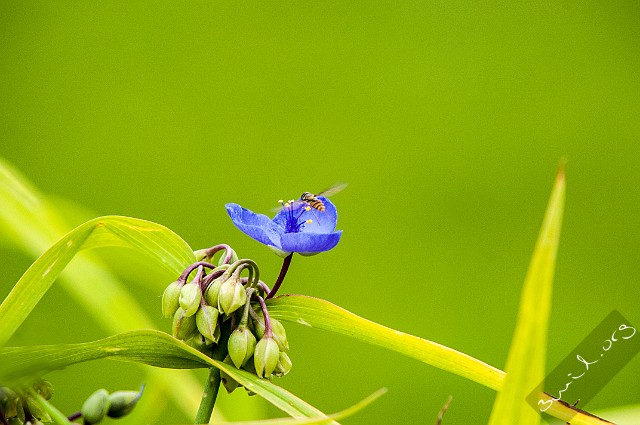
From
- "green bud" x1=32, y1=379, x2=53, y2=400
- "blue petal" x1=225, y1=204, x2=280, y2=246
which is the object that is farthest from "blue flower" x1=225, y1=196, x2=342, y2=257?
"green bud" x1=32, y1=379, x2=53, y2=400

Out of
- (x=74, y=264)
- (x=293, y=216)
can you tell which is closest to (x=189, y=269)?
(x=293, y=216)

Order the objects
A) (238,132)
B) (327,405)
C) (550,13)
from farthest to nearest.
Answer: (550,13) → (238,132) → (327,405)

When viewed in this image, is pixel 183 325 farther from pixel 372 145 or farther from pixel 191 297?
pixel 372 145

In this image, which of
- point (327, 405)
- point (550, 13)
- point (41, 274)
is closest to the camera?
point (41, 274)

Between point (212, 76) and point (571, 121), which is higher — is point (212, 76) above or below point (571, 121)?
below

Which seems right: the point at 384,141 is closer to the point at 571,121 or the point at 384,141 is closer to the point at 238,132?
the point at 238,132

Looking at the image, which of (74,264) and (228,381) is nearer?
(228,381)

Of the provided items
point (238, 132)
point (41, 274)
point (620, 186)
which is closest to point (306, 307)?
point (41, 274)
